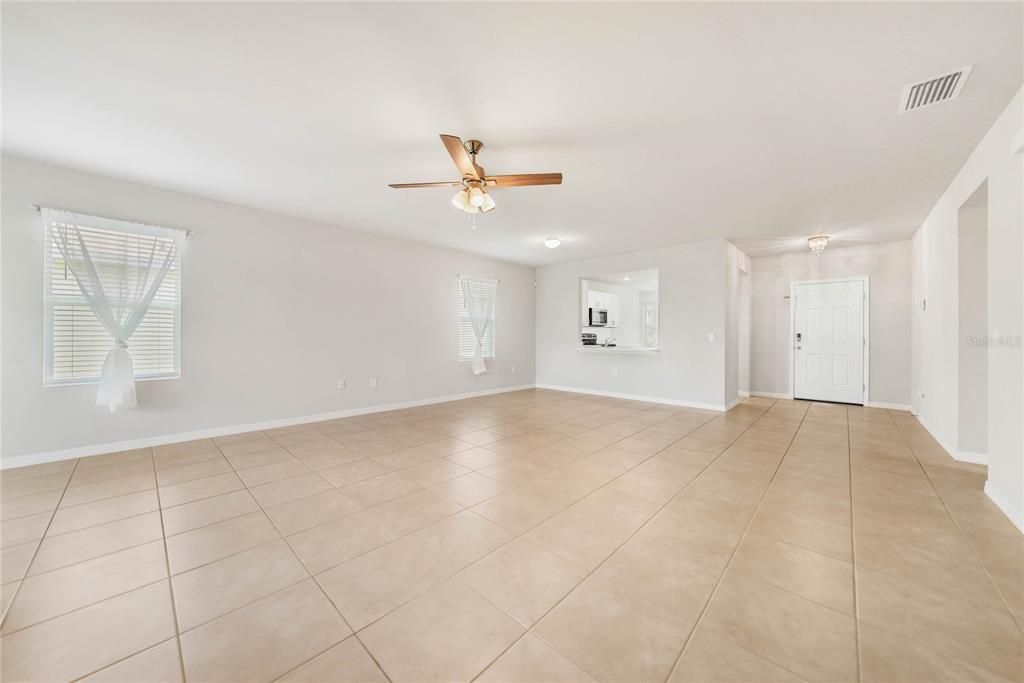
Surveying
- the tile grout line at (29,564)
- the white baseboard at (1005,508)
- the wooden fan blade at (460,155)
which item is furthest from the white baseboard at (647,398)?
the tile grout line at (29,564)

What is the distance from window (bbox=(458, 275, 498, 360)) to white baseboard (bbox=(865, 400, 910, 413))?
6232mm

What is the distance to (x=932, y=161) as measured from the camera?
297 cm

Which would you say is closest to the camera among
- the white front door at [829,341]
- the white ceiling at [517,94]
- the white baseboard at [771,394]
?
the white ceiling at [517,94]

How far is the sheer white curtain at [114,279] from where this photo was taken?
3.25 m

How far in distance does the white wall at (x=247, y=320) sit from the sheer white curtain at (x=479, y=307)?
223 mm

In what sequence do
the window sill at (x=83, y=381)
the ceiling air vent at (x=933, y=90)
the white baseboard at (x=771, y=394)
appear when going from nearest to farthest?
1. the ceiling air vent at (x=933, y=90)
2. the window sill at (x=83, y=381)
3. the white baseboard at (x=771, y=394)

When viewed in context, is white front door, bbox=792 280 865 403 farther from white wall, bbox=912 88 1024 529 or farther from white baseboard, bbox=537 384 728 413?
white wall, bbox=912 88 1024 529

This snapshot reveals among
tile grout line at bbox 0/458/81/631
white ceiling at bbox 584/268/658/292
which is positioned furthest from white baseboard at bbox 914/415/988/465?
tile grout line at bbox 0/458/81/631

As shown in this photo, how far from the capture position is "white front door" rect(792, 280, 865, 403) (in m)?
5.79

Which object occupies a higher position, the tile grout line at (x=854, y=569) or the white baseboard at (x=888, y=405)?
the white baseboard at (x=888, y=405)

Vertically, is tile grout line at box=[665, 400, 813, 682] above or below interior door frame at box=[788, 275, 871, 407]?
below

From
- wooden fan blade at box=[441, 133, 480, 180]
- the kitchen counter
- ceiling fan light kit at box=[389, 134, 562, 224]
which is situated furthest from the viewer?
the kitchen counter

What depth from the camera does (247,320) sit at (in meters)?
4.21

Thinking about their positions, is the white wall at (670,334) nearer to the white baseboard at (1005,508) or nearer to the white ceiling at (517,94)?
the white ceiling at (517,94)
